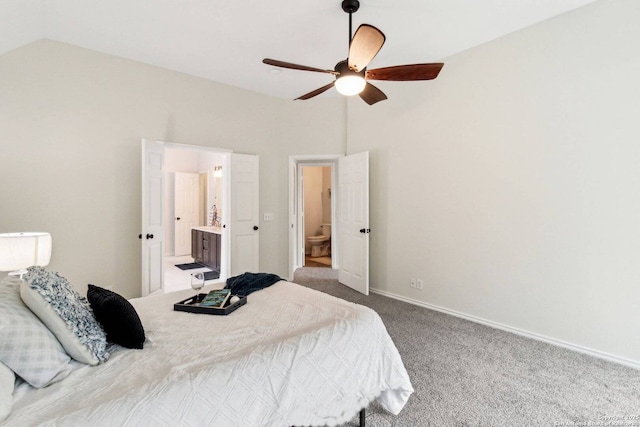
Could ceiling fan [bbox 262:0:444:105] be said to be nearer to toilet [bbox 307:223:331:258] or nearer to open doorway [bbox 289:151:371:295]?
open doorway [bbox 289:151:371:295]

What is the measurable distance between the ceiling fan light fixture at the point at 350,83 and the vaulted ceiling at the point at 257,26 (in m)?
0.78

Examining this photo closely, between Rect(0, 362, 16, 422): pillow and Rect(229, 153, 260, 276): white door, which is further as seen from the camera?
Rect(229, 153, 260, 276): white door

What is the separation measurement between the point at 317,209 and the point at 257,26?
494cm

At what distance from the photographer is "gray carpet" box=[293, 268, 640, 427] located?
1.84 metres

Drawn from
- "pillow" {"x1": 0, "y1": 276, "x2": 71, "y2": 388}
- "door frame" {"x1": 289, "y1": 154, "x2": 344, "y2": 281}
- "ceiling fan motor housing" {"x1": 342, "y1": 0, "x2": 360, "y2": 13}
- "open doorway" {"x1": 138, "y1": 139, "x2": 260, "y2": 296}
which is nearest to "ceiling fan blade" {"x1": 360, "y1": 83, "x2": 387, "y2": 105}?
"ceiling fan motor housing" {"x1": 342, "y1": 0, "x2": 360, "y2": 13}

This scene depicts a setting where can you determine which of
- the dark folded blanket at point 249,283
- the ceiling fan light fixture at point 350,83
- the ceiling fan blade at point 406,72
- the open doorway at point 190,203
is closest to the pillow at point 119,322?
the dark folded blanket at point 249,283

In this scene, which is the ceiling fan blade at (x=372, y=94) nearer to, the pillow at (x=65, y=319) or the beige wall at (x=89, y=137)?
the beige wall at (x=89, y=137)

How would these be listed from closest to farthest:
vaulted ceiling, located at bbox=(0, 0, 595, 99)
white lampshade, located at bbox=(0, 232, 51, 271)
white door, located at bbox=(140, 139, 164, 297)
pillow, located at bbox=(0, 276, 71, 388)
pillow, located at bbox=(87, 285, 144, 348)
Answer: pillow, located at bbox=(0, 276, 71, 388)
pillow, located at bbox=(87, 285, 144, 348)
white lampshade, located at bbox=(0, 232, 51, 271)
vaulted ceiling, located at bbox=(0, 0, 595, 99)
white door, located at bbox=(140, 139, 164, 297)

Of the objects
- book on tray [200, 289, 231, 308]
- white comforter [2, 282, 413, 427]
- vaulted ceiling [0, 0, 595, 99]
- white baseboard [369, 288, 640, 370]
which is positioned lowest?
white baseboard [369, 288, 640, 370]

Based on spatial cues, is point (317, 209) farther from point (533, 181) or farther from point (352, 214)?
point (533, 181)

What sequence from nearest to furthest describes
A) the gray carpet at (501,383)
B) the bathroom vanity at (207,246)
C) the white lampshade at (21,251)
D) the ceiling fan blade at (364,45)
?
1. the gray carpet at (501,383)
2. the ceiling fan blade at (364,45)
3. the white lampshade at (21,251)
4. the bathroom vanity at (207,246)

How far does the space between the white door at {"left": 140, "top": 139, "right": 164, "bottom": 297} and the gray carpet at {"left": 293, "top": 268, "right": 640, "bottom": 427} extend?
2.79 meters

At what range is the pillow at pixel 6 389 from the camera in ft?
3.21

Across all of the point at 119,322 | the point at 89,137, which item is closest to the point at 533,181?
the point at 119,322
